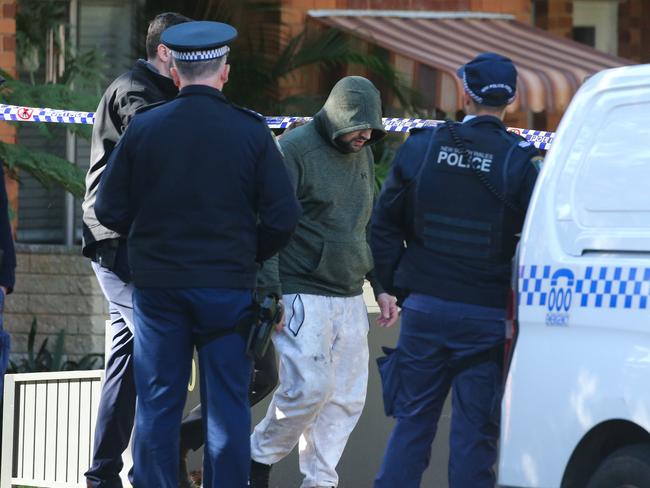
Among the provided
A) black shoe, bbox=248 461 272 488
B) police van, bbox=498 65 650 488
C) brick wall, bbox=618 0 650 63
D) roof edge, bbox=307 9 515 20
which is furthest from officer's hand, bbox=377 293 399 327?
brick wall, bbox=618 0 650 63

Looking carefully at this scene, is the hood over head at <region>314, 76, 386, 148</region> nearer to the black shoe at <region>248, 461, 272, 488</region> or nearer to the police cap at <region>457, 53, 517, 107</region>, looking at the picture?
the police cap at <region>457, 53, 517, 107</region>

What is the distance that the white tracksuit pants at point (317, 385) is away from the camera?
7.13 metres

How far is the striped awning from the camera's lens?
456 inches

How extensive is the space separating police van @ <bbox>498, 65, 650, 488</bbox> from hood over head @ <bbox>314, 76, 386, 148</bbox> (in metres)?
1.61

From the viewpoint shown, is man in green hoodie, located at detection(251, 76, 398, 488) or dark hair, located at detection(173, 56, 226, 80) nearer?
dark hair, located at detection(173, 56, 226, 80)

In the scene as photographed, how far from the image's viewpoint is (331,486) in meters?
7.28

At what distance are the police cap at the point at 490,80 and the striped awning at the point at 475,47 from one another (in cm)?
512

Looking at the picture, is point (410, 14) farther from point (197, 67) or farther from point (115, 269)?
point (197, 67)

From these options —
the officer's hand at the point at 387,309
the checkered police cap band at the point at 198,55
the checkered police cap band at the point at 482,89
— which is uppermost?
the checkered police cap band at the point at 198,55

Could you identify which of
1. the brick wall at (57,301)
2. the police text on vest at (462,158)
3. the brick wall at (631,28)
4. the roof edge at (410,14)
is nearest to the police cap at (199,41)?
the police text on vest at (462,158)

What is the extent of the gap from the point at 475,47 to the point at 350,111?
5.42 metres

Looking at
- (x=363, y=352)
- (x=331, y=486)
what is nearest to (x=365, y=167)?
(x=363, y=352)

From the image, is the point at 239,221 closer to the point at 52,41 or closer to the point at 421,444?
the point at 421,444

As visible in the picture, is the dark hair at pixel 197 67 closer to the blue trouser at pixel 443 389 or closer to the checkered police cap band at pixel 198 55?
the checkered police cap band at pixel 198 55
